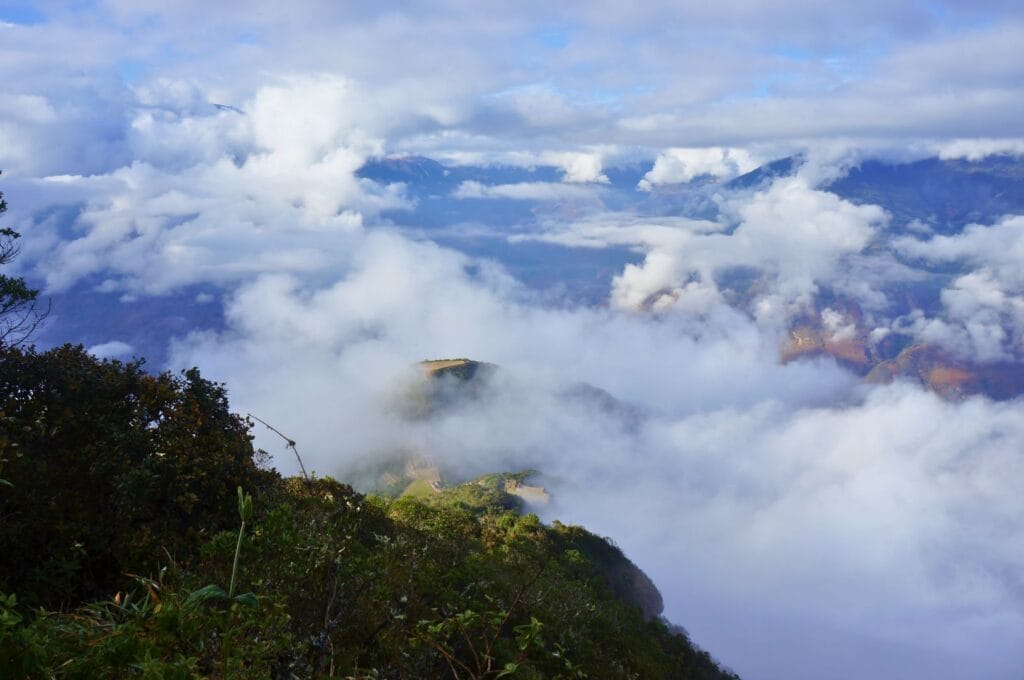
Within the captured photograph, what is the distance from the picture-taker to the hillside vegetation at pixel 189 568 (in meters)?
4.08

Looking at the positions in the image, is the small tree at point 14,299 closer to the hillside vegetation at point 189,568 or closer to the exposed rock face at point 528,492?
the hillside vegetation at point 189,568

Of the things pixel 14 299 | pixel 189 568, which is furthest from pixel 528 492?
pixel 189 568

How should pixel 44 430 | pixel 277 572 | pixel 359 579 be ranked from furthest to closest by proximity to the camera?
pixel 44 430
pixel 359 579
pixel 277 572

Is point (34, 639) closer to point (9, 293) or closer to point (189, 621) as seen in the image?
point (189, 621)

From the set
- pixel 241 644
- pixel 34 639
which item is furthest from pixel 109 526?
pixel 34 639

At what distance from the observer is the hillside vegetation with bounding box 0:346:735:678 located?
4.08m

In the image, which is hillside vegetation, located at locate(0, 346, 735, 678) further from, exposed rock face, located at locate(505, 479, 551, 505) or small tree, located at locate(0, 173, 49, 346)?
exposed rock face, located at locate(505, 479, 551, 505)

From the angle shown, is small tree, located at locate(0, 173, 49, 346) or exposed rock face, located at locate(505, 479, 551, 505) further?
exposed rock face, located at locate(505, 479, 551, 505)

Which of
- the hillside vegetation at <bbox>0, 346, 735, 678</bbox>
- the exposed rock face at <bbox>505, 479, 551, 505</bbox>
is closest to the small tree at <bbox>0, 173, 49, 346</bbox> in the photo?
the hillside vegetation at <bbox>0, 346, 735, 678</bbox>

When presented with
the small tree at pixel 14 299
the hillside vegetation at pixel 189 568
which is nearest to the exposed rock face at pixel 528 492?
the small tree at pixel 14 299

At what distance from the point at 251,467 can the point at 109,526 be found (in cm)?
180

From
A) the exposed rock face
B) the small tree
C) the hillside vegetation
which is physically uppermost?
the exposed rock face

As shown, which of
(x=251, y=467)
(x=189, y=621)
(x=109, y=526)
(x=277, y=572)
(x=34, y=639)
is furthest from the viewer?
(x=251, y=467)

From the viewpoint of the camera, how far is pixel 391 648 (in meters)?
6.46
